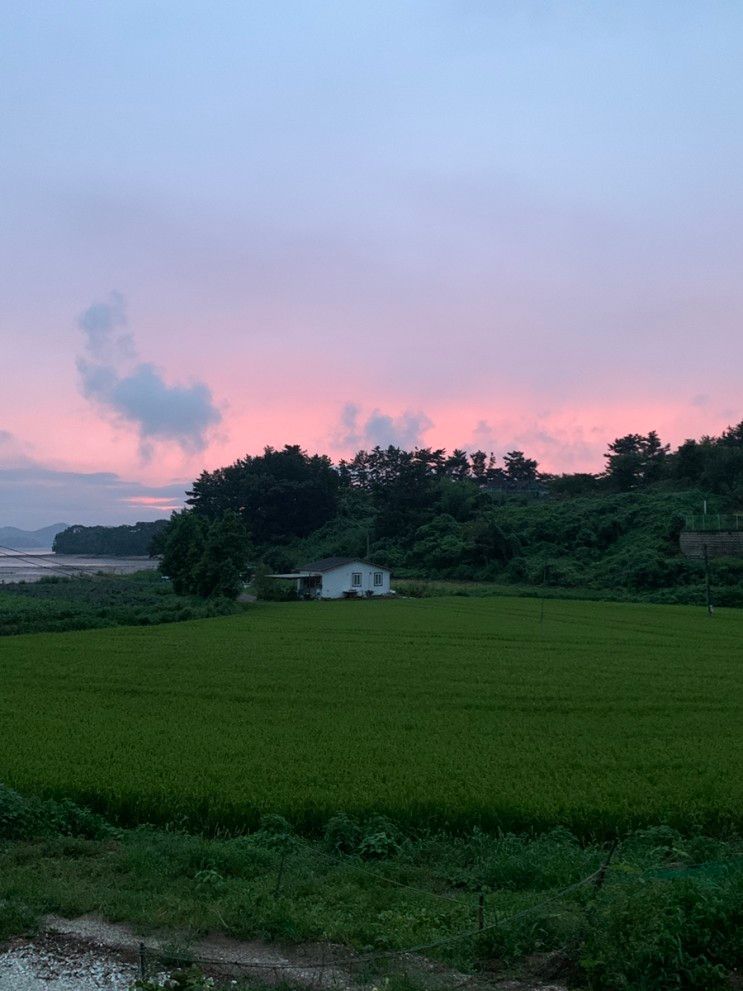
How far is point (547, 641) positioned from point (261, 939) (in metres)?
25.5

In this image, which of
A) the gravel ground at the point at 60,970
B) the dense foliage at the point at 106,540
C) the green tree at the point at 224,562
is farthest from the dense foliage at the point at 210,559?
the dense foliage at the point at 106,540

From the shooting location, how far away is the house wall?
60688 millimetres

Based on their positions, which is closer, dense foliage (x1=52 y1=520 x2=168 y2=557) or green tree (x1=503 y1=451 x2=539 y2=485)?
green tree (x1=503 y1=451 x2=539 y2=485)

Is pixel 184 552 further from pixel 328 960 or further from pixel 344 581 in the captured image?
pixel 328 960


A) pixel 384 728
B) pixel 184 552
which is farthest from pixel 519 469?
Answer: pixel 384 728

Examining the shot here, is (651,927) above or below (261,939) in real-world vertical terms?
above

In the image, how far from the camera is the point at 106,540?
160250mm

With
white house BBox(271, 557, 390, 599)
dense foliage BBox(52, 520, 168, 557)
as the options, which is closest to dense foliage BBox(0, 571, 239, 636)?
white house BBox(271, 557, 390, 599)

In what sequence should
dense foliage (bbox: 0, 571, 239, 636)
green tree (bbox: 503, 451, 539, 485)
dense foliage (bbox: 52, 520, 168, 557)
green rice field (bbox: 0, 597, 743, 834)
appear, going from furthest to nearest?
dense foliage (bbox: 52, 520, 168, 557), green tree (bbox: 503, 451, 539, 485), dense foliage (bbox: 0, 571, 239, 636), green rice field (bbox: 0, 597, 743, 834)

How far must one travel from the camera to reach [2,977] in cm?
549

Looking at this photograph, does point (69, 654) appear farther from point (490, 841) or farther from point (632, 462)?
point (632, 462)

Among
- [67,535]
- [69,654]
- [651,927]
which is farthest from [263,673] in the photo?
[67,535]

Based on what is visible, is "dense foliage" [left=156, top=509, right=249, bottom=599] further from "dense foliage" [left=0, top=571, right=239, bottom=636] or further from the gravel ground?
the gravel ground

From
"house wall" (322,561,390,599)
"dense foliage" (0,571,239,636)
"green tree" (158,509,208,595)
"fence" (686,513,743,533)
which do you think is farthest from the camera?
"fence" (686,513,743,533)
